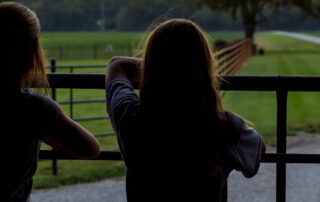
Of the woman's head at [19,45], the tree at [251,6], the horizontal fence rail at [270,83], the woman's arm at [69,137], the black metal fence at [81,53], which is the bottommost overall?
the black metal fence at [81,53]

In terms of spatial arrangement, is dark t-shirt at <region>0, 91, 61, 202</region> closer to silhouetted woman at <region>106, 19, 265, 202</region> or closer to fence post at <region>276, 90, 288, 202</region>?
silhouetted woman at <region>106, 19, 265, 202</region>

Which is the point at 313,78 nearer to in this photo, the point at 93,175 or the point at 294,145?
the point at 93,175

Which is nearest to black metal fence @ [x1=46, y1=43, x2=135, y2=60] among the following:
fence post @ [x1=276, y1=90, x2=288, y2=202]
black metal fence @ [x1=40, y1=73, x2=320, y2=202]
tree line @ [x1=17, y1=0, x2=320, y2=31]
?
tree line @ [x1=17, y1=0, x2=320, y2=31]

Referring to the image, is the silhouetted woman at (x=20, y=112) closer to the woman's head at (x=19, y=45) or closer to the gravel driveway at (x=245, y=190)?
the woman's head at (x=19, y=45)

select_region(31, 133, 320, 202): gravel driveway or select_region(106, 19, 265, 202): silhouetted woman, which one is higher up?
select_region(106, 19, 265, 202): silhouetted woman

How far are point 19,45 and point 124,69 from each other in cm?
39

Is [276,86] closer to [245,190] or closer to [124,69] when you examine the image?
[124,69]

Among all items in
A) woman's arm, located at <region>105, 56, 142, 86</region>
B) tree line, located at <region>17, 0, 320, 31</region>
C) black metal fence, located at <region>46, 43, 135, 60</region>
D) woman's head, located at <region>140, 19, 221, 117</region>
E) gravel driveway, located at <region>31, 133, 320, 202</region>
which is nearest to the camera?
woman's head, located at <region>140, 19, 221, 117</region>

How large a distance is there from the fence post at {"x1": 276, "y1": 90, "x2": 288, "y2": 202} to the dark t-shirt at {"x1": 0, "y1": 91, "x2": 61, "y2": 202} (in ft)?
2.72

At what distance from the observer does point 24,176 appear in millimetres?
1561

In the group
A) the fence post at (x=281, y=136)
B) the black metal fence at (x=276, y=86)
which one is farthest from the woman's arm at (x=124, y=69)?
the fence post at (x=281, y=136)

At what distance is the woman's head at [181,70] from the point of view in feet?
4.88

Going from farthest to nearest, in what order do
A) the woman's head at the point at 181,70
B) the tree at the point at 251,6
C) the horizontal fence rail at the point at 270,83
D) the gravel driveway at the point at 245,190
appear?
the tree at the point at 251,6
the gravel driveway at the point at 245,190
the horizontal fence rail at the point at 270,83
the woman's head at the point at 181,70

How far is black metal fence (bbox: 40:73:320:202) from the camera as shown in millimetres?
1928
